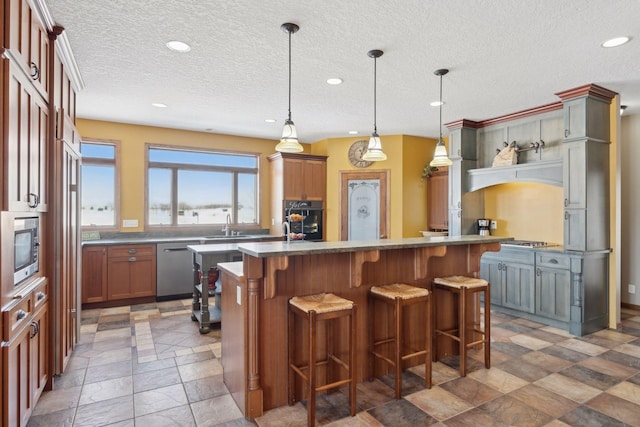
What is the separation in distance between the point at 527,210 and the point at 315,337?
4165 millimetres

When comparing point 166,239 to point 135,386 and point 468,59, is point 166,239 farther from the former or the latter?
point 468,59

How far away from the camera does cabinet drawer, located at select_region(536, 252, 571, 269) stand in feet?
13.3

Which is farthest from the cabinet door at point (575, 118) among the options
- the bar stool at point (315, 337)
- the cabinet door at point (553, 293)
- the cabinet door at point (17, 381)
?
the cabinet door at point (17, 381)

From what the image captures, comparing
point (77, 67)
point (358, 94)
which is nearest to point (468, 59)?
point (358, 94)

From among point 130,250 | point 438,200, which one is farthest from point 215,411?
point 438,200

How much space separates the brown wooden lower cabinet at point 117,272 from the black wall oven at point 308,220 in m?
2.32

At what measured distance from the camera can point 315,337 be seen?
2.27 m

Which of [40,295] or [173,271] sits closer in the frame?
[40,295]

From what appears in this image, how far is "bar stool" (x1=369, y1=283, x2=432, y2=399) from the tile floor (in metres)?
0.20

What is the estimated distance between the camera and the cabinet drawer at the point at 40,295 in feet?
7.57

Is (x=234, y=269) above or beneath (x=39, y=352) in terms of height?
above

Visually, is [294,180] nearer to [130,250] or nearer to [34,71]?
[130,250]

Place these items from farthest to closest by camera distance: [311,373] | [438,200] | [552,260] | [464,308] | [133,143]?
[438,200], [133,143], [552,260], [464,308], [311,373]

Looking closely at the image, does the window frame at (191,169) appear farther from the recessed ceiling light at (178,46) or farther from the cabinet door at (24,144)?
the cabinet door at (24,144)
